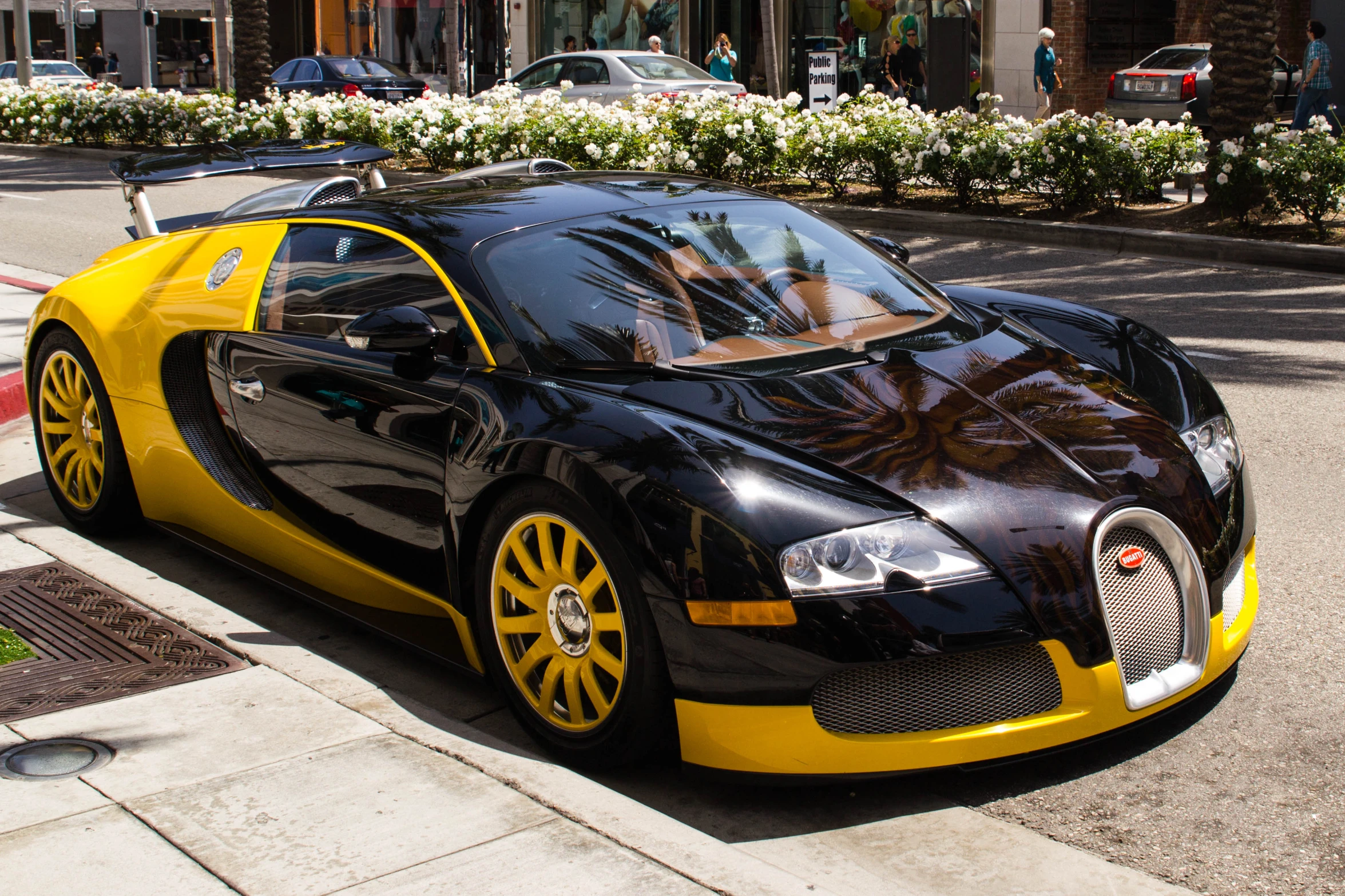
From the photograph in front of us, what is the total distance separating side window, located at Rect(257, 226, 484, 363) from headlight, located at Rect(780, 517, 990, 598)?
1.25 meters

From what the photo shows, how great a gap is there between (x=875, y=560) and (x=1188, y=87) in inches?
874

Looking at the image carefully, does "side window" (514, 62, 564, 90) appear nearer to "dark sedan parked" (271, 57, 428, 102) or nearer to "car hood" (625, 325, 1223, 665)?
"dark sedan parked" (271, 57, 428, 102)

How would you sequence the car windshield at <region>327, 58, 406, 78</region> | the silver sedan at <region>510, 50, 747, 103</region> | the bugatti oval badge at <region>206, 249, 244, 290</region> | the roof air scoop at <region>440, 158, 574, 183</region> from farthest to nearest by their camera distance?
the car windshield at <region>327, 58, 406, 78</region> < the silver sedan at <region>510, 50, 747, 103</region> < the roof air scoop at <region>440, 158, 574, 183</region> < the bugatti oval badge at <region>206, 249, 244, 290</region>

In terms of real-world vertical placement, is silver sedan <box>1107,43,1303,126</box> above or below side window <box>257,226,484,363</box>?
above

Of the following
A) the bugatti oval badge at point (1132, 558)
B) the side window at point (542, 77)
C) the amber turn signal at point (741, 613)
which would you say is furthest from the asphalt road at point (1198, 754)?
the side window at point (542, 77)

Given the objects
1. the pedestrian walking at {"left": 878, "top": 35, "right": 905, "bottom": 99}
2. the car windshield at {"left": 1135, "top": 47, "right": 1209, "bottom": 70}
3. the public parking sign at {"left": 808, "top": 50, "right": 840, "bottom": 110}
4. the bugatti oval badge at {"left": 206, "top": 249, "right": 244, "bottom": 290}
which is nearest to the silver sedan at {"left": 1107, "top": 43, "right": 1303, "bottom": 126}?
the car windshield at {"left": 1135, "top": 47, "right": 1209, "bottom": 70}

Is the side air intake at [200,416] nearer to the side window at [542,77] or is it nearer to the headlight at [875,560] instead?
the headlight at [875,560]

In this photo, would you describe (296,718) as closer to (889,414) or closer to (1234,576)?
(889,414)

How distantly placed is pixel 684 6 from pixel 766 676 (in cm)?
3080

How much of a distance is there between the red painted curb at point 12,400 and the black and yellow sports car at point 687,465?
7.39 ft

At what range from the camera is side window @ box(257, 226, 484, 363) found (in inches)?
157

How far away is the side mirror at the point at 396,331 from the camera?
3.79 m

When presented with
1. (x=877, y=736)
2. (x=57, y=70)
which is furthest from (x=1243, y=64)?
(x=57, y=70)

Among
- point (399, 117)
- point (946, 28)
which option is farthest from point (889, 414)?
point (399, 117)
